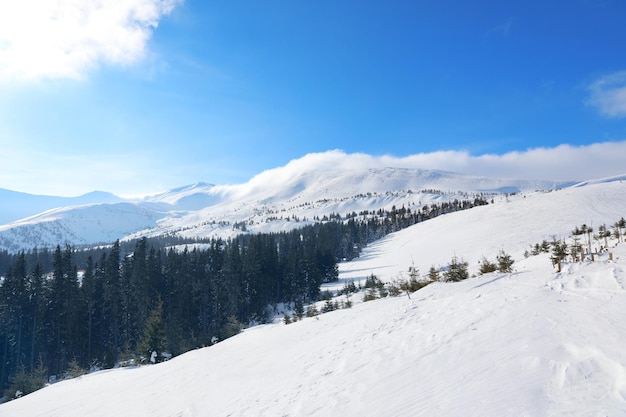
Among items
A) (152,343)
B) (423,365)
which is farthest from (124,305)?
(423,365)

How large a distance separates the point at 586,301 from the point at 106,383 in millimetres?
20233

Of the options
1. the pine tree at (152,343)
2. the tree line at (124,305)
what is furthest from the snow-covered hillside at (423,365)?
the tree line at (124,305)

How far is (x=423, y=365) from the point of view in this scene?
29.3ft

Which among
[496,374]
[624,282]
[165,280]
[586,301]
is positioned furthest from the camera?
[165,280]

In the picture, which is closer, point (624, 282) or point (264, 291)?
point (624, 282)

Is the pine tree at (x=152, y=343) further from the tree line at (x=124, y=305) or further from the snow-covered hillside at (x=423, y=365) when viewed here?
the snow-covered hillside at (x=423, y=365)

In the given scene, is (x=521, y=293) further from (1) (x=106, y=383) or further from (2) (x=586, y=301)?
(1) (x=106, y=383)

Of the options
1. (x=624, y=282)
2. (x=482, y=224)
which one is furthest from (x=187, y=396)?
(x=482, y=224)

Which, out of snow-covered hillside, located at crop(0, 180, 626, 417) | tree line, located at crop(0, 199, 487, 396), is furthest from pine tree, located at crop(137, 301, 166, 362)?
snow-covered hillside, located at crop(0, 180, 626, 417)

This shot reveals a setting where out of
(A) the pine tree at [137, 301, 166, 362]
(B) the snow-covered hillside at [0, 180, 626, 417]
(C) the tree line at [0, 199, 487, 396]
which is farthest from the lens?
(C) the tree line at [0, 199, 487, 396]

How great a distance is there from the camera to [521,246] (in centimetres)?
5522

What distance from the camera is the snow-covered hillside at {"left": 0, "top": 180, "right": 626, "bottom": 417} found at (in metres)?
6.73

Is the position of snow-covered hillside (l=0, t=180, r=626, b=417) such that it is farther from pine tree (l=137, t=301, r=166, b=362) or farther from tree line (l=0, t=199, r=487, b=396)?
tree line (l=0, t=199, r=487, b=396)

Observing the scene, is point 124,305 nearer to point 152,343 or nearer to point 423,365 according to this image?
point 152,343
